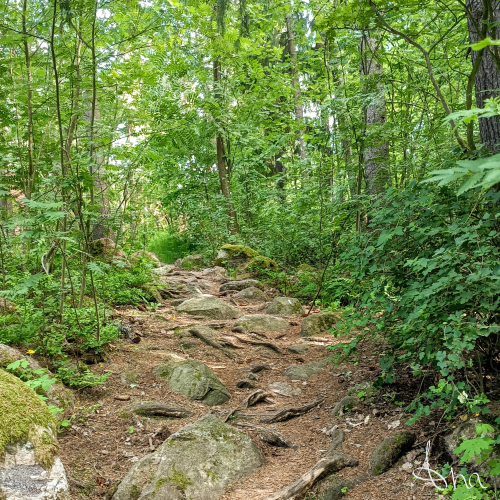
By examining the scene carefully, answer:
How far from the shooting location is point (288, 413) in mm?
4016

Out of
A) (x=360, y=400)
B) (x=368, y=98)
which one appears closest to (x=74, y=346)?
(x=360, y=400)

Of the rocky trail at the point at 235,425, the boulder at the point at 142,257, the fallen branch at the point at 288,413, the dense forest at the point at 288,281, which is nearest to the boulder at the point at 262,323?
the dense forest at the point at 288,281

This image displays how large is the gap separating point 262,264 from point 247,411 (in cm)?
592

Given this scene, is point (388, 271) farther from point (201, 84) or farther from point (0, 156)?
point (201, 84)

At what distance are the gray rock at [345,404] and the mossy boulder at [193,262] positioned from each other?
8.93 meters

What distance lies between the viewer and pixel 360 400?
3705mm

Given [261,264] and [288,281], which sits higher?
[261,264]

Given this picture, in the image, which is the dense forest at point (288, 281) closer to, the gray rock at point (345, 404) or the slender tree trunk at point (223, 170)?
the gray rock at point (345, 404)

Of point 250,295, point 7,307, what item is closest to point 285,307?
point 250,295

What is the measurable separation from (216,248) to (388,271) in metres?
9.26

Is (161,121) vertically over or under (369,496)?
over

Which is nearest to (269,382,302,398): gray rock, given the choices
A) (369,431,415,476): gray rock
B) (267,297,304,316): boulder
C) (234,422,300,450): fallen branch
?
(234,422,300,450): fallen branch

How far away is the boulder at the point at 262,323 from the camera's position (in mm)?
6832

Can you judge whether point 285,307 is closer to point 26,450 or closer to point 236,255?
point 236,255
